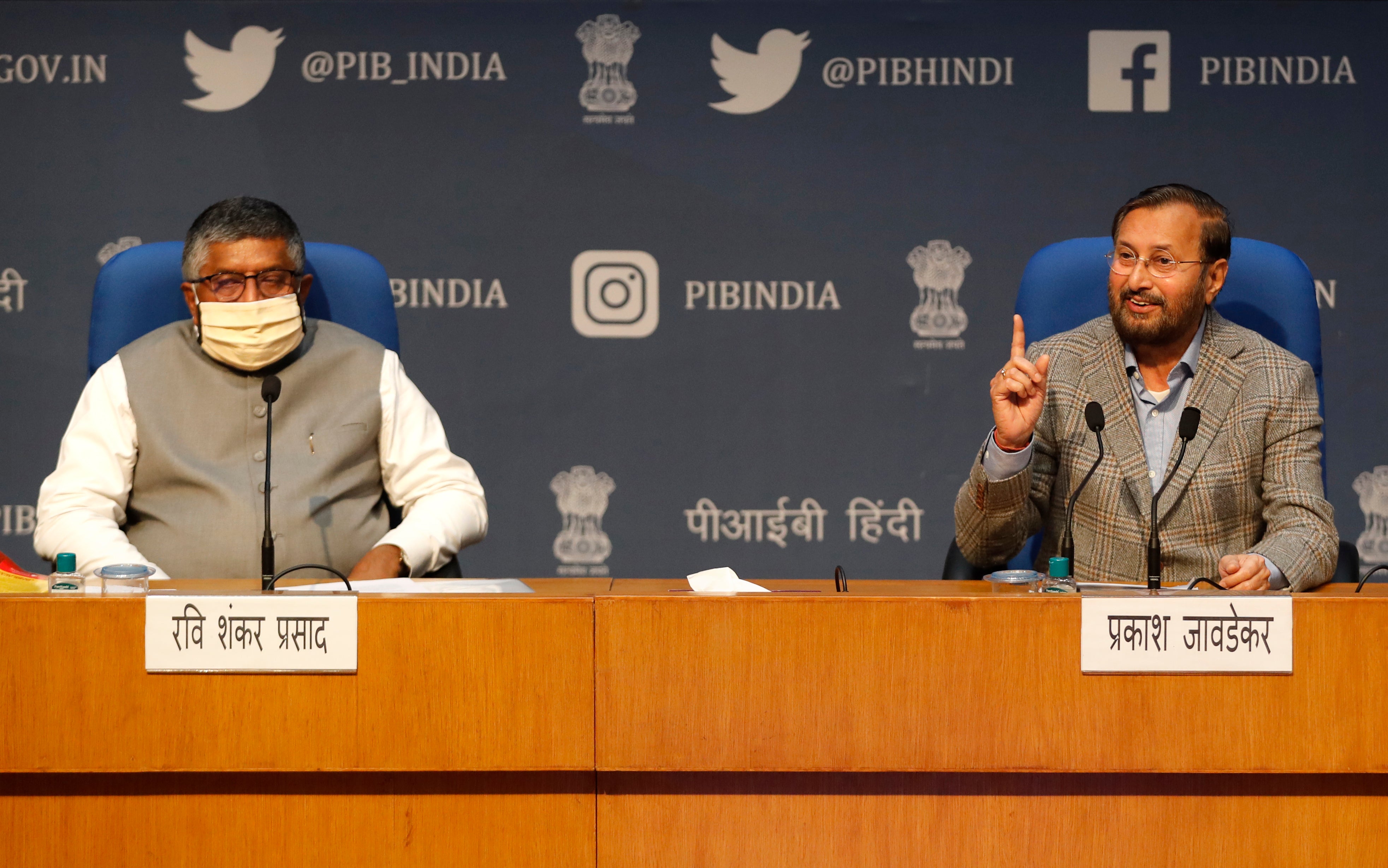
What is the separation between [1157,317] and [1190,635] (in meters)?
0.94

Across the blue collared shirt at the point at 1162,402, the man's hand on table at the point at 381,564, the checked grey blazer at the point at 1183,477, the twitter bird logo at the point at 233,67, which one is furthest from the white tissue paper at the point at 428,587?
the twitter bird logo at the point at 233,67

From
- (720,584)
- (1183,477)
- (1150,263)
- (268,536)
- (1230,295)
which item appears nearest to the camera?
(720,584)

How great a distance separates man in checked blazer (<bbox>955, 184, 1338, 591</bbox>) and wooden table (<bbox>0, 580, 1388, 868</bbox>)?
0.61 m

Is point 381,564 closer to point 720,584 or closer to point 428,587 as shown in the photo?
point 428,587

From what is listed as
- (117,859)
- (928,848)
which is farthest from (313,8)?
(928,848)

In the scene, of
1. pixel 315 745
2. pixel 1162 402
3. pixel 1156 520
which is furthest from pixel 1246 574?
pixel 315 745

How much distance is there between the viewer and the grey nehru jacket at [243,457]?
7.00 feet

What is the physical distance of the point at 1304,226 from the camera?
11.0ft

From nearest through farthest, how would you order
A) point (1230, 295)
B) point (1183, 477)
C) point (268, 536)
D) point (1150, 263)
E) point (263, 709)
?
point (263, 709)
point (268, 536)
point (1183, 477)
point (1150, 263)
point (1230, 295)

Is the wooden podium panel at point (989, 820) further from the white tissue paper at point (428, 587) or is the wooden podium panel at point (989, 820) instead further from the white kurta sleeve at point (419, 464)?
the white kurta sleeve at point (419, 464)

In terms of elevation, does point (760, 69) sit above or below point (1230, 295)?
above

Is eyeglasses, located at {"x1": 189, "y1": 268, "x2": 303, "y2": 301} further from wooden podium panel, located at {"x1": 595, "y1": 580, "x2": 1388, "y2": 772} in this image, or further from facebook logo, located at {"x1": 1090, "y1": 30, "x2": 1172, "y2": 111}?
facebook logo, located at {"x1": 1090, "y1": 30, "x2": 1172, "y2": 111}

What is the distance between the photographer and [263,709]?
1.27 meters

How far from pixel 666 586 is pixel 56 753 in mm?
683
